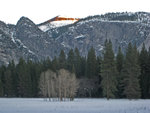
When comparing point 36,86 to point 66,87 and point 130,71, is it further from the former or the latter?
point 130,71

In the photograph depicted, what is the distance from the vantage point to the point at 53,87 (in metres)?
93.2

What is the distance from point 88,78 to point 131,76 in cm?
3016

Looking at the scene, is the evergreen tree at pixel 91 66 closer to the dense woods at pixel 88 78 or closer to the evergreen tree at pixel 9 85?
the dense woods at pixel 88 78

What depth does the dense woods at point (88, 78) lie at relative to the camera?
8488cm

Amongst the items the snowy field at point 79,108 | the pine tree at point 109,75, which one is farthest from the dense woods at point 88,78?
the snowy field at point 79,108

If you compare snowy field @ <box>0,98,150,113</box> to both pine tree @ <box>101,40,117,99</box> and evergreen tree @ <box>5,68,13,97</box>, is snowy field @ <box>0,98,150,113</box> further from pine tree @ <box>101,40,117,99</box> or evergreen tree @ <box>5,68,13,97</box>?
evergreen tree @ <box>5,68,13,97</box>

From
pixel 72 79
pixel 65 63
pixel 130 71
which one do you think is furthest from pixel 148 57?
pixel 65 63

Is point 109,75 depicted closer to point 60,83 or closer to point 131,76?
point 131,76

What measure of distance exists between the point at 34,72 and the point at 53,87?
25873 millimetres

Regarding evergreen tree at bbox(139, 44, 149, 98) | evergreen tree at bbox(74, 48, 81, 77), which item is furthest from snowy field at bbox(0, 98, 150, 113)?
evergreen tree at bbox(74, 48, 81, 77)

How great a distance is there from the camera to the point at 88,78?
112 metres

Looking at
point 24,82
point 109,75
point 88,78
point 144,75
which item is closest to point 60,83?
point 109,75

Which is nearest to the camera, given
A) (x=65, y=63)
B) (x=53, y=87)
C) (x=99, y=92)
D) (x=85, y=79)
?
(x=53, y=87)

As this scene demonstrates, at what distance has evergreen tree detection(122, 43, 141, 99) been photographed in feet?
270
